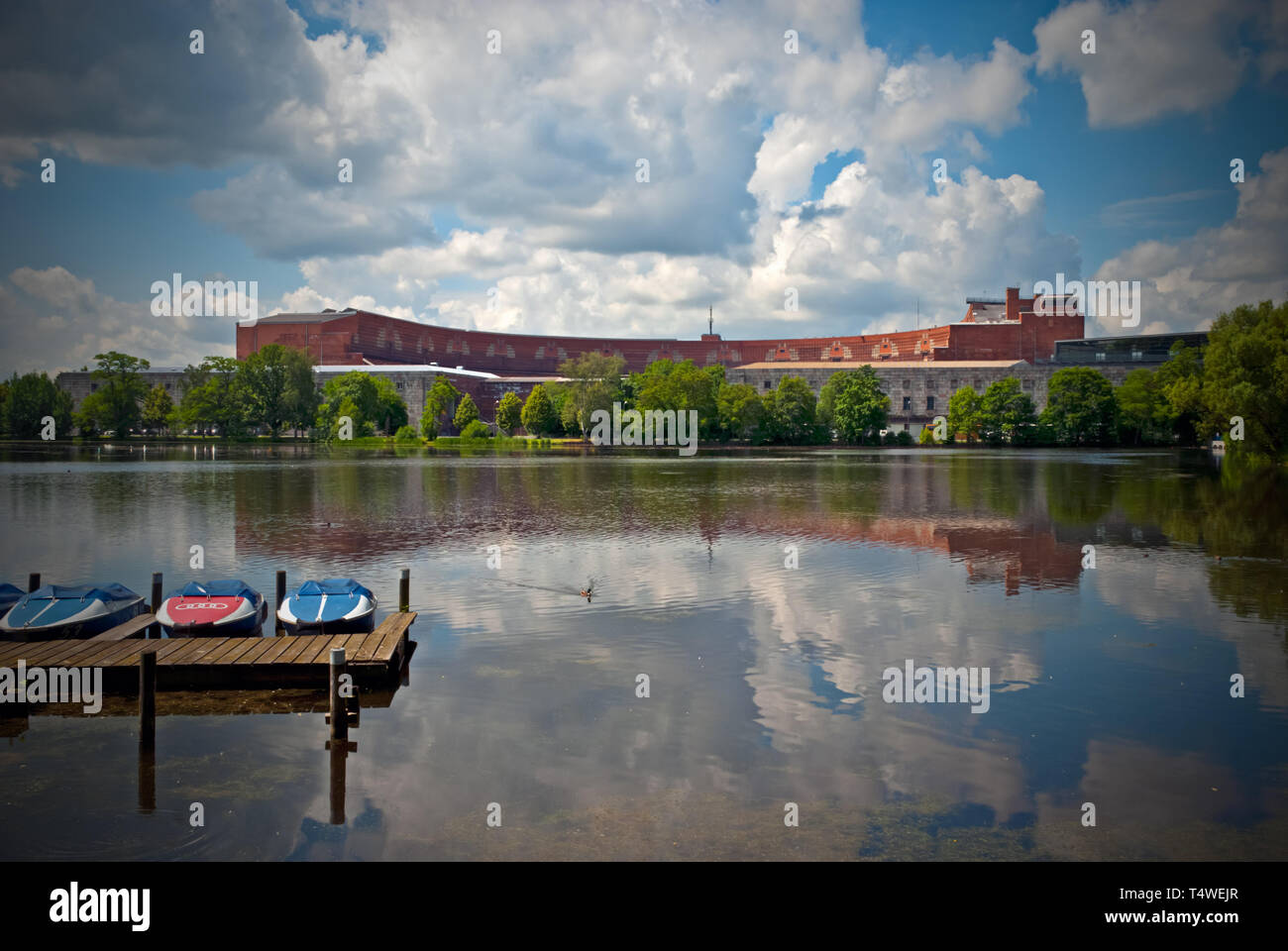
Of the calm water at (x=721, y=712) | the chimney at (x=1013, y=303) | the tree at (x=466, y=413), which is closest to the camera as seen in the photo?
the calm water at (x=721, y=712)

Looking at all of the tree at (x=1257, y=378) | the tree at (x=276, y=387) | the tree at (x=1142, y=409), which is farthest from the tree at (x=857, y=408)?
the tree at (x=276, y=387)

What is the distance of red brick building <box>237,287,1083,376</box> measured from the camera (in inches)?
5113

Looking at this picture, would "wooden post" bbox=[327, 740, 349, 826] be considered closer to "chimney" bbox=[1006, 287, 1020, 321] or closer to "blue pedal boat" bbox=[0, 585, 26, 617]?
"blue pedal boat" bbox=[0, 585, 26, 617]

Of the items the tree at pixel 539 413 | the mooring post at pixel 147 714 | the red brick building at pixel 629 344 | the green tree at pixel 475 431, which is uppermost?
the red brick building at pixel 629 344

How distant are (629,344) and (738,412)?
53.7 m

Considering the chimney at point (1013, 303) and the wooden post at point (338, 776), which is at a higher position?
the chimney at point (1013, 303)

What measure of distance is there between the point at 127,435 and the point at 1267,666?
438ft

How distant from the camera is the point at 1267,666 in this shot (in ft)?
46.9

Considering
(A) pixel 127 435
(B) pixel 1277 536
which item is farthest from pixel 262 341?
(B) pixel 1277 536

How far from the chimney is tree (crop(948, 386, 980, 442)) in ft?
76.1

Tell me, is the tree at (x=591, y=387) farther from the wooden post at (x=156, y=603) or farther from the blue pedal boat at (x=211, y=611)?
A: the blue pedal boat at (x=211, y=611)

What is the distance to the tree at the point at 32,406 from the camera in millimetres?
121688

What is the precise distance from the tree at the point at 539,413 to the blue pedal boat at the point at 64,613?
308ft

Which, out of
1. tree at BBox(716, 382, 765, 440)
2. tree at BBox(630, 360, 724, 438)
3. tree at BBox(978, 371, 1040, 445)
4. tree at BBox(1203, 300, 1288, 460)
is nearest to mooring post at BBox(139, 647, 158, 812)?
tree at BBox(1203, 300, 1288, 460)
